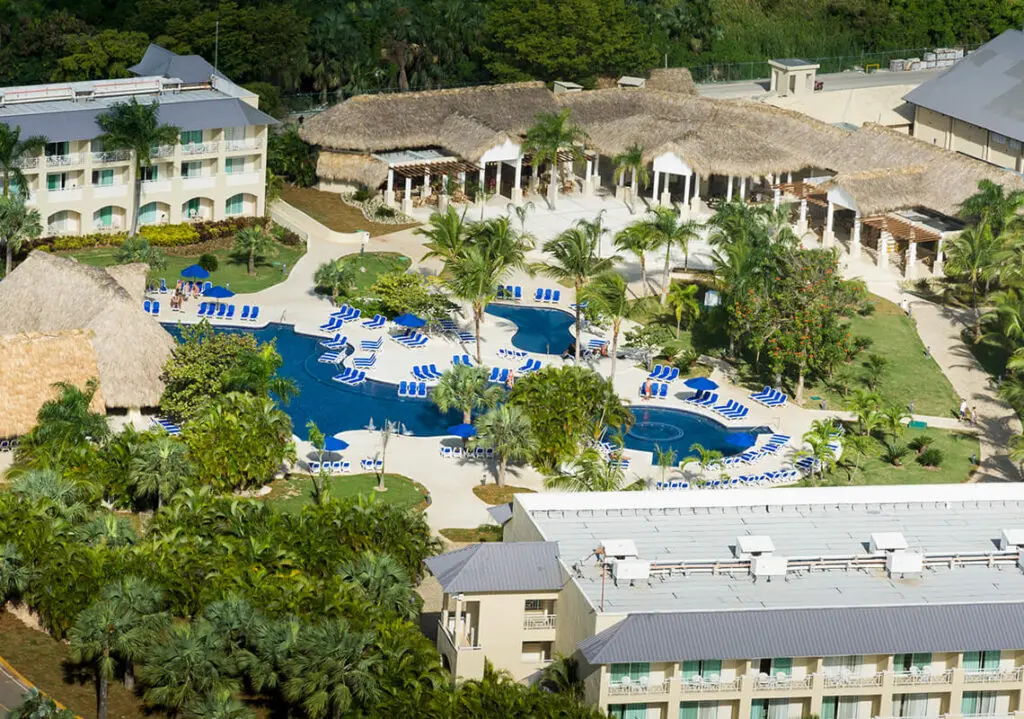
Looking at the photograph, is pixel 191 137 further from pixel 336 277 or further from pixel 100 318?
pixel 100 318

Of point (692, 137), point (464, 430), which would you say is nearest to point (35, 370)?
point (464, 430)

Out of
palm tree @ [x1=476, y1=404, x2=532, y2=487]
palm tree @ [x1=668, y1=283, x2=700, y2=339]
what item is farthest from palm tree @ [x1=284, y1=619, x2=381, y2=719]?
palm tree @ [x1=668, y1=283, x2=700, y2=339]

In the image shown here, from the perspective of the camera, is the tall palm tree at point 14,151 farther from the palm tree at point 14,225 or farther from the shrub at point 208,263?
the shrub at point 208,263

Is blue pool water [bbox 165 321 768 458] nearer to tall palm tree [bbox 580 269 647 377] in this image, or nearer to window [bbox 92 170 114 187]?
tall palm tree [bbox 580 269 647 377]

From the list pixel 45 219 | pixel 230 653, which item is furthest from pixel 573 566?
pixel 45 219

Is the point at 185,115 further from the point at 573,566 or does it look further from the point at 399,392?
the point at 573,566
